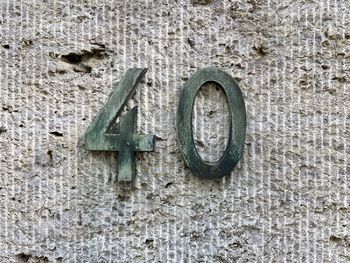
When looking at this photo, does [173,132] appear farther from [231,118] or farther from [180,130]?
[231,118]

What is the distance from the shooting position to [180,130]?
3.59 ft

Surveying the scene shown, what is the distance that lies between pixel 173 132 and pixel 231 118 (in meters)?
0.12

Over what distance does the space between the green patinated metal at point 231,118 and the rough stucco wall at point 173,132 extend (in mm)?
21

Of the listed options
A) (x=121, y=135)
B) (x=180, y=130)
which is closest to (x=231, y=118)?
(x=180, y=130)

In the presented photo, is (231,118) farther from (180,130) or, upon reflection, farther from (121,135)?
(121,135)

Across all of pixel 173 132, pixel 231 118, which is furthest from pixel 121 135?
pixel 231 118

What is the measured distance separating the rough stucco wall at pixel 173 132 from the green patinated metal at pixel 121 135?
25mm

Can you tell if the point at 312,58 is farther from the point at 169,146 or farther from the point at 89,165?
the point at 89,165

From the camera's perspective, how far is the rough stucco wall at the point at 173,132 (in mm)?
1099

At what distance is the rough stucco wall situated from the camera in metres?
1.10

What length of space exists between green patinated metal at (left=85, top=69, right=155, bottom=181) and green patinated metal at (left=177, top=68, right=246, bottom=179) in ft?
0.23

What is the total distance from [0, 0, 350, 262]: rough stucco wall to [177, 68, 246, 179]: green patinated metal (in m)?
0.02

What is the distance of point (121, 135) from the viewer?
108 centimetres

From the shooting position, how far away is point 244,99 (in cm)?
111
